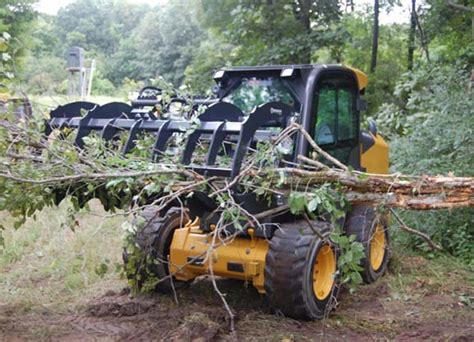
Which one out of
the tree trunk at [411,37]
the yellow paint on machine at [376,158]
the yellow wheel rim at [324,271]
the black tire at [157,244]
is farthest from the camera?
the tree trunk at [411,37]

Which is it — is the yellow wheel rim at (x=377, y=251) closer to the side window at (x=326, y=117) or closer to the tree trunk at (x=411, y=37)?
the side window at (x=326, y=117)

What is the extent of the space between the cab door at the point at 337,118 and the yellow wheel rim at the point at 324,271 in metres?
0.99

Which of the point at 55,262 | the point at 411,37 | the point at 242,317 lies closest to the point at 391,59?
the point at 411,37

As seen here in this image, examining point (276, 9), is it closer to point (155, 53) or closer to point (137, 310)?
point (137, 310)

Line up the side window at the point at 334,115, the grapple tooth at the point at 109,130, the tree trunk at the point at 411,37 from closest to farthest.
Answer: the grapple tooth at the point at 109,130 → the side window at the point at 334,115 → the tree trunk at the point at 411,37

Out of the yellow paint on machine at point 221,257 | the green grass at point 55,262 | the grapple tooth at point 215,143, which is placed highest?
the grapple tooth at point 215,143

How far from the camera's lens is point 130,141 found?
4594 millimetres

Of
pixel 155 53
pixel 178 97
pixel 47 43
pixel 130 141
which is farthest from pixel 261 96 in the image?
pixel 155 53

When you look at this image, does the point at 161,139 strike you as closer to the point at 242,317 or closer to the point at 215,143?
the point at 215,143

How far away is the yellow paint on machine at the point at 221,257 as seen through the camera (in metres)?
4.79

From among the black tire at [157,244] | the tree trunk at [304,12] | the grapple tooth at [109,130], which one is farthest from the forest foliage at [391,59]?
the black tire at [157,244]

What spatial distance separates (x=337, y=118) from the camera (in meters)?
5.70

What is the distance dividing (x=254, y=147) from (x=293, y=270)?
1.00 metres

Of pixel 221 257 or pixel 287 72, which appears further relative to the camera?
pixel 287 72
